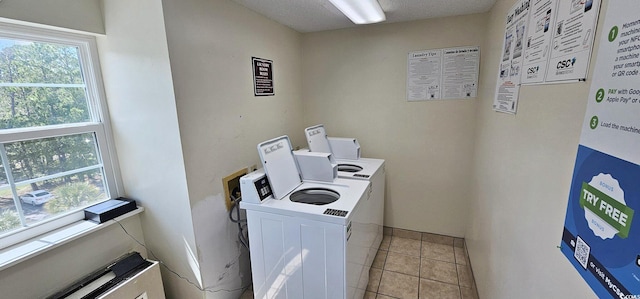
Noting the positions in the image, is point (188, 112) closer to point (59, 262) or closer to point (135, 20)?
point (135, 20)

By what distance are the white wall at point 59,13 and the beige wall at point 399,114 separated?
6.10 feet

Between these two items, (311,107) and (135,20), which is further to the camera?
(311,107)

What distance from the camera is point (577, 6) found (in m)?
0.86

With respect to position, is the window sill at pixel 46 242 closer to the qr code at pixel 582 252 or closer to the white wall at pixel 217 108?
the white wall at pixel 217 108

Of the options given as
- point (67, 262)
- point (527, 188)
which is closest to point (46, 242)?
point (67, 262)

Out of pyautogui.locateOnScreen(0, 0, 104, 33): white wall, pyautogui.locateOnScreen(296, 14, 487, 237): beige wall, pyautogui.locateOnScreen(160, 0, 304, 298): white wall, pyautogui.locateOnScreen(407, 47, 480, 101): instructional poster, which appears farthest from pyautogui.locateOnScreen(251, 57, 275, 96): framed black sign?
pyautogui.locateOnScreen(407, 47, 480, 101): instructional poster

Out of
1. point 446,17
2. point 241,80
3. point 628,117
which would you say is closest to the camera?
point 628,117

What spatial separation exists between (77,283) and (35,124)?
1.00 metres

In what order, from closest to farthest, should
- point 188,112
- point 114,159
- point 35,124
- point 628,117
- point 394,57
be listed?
point 628,117 → point 35,124 → point 188,112 → point 114,159 → point 394,57

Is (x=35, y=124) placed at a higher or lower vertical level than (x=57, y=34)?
lower

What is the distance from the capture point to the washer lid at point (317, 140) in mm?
2531

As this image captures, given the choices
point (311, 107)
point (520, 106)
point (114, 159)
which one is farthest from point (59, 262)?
point (520, 106)

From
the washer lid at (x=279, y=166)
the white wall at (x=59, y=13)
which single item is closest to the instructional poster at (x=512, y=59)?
the washer lid at (x=279, y=166)

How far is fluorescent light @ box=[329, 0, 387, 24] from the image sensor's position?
5.89 ft
